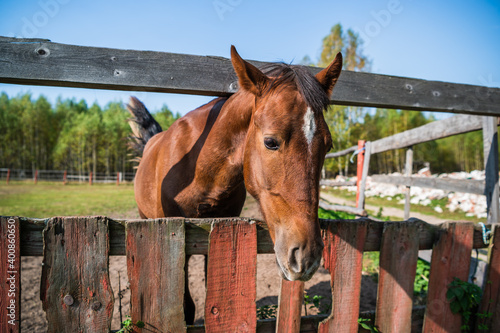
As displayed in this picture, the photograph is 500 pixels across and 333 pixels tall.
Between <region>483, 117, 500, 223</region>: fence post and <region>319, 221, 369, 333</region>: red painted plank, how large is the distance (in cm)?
302

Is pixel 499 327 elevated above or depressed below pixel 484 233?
below

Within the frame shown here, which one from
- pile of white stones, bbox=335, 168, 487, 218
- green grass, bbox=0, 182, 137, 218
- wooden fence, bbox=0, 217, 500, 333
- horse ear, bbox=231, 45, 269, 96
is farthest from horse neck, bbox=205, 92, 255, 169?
green grass, bbox=0, 182, 137, 218

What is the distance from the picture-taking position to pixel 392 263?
74.5 inches

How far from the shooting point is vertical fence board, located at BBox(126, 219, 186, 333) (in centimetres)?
148

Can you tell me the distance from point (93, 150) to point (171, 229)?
40.8 metres

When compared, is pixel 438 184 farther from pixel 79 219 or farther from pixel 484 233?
pixel 79 219

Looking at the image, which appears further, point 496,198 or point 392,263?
point 496,198

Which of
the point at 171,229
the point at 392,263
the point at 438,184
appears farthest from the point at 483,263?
the point at 171,229

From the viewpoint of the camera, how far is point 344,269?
182 cm

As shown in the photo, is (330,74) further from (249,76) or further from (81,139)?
(81,139)

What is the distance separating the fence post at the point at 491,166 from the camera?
3.55m

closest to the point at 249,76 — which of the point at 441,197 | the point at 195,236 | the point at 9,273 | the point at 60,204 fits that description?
the point at 195,236

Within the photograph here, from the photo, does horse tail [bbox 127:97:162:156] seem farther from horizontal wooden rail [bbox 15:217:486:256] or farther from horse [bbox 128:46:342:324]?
horizontal wooden rail [bbox 15:217:486:256]

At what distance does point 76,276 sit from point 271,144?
4.28 ft
